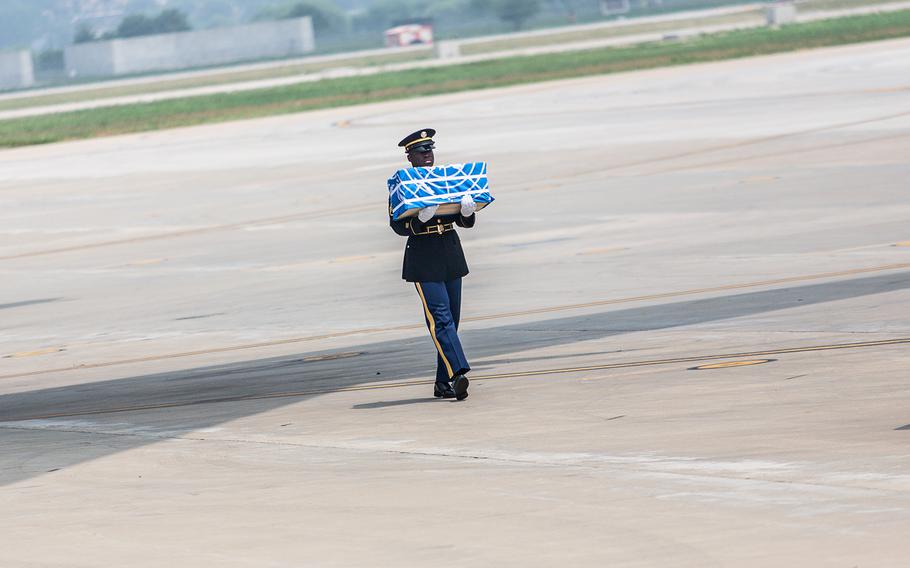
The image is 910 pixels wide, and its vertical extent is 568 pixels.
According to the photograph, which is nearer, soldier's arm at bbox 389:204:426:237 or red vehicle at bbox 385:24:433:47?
soldier's arm at bbox 389:204:426:237

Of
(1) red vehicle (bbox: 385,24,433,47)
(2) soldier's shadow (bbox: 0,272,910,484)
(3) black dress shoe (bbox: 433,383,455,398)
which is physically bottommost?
(1) red vehicle (bbox: 385,24,433,47)

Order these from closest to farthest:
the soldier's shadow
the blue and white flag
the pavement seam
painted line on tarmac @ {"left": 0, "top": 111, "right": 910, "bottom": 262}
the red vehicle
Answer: the pavement seam → the blue and white flag → the soldier's shadow → painted line on tarmac @ {"left": 0, "top": 111, "right": 910, "bottom": 262} → the red vehicle

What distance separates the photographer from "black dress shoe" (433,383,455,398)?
12688 millimetres

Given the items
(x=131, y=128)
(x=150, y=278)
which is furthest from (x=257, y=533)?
(x=131, y=128)

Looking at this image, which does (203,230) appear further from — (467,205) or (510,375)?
(467,205)

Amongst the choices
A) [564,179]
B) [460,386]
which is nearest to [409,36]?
[564,179]

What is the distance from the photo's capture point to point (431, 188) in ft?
40.7

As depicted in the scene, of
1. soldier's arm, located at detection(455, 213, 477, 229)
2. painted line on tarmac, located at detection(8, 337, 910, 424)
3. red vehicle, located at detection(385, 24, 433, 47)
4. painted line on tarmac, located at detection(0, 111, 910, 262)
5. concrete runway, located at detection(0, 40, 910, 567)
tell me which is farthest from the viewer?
red vehicle, located at detection(385, 24, 433, 47)

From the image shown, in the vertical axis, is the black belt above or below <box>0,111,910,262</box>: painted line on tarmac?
above

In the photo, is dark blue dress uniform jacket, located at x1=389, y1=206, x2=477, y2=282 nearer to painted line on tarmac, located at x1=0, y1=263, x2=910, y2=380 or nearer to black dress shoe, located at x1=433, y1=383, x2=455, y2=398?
black dress shoe, located at x1=433, y1=383, x2=455, y2=398

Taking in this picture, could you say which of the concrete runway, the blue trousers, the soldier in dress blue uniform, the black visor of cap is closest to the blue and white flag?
the soldier in dress blue uniform

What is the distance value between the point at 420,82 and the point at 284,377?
236 feet

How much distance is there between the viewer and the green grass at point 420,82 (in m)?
75.9

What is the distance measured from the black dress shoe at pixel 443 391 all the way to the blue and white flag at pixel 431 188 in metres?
1.37
